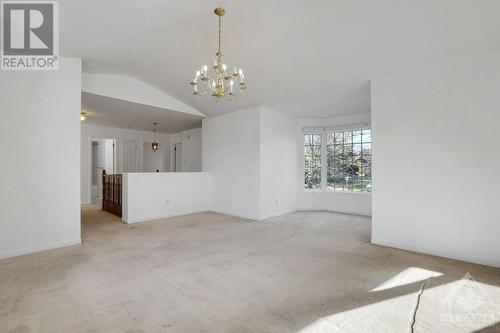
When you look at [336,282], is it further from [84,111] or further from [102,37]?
[84,111]

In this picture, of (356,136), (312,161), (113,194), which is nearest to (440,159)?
(356,136)

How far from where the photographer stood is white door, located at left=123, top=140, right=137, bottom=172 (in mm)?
9253

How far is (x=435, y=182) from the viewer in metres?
3.44

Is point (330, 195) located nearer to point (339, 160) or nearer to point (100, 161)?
point (339, 160)

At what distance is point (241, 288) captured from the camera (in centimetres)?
250

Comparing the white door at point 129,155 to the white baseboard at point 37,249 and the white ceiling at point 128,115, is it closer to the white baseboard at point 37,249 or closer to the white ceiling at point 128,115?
the white ceiling at point 128,115

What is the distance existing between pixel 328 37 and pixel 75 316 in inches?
167

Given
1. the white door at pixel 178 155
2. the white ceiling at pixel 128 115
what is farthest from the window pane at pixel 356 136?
the white door at pixel 178 155

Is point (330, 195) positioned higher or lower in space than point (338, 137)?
lower

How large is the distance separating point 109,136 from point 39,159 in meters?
5.46

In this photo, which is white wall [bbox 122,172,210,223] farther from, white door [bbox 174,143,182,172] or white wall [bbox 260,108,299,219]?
white door [bbox 174,143,182,172]

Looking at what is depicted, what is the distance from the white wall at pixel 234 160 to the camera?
5.86 meters

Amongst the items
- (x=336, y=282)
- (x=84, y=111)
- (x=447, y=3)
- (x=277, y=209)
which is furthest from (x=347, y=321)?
(x=84, y=111)

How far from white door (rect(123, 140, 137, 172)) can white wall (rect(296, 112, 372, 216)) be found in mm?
6470
